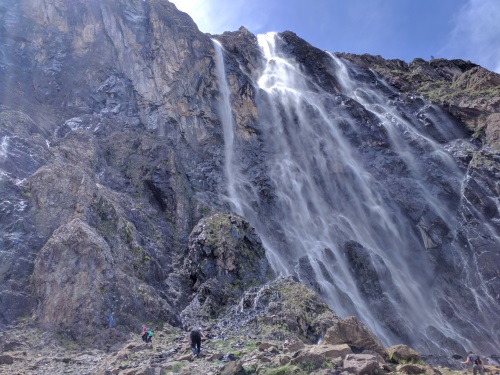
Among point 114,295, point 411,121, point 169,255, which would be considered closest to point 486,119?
point 411,121

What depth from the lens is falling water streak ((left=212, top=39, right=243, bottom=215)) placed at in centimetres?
3895

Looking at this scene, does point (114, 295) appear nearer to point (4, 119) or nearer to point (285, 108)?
point (4, 119)

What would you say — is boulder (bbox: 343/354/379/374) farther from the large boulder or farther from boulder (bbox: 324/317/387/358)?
the large boulder

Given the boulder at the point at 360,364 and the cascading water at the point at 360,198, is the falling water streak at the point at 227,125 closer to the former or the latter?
the cascading water at the point at 360,198

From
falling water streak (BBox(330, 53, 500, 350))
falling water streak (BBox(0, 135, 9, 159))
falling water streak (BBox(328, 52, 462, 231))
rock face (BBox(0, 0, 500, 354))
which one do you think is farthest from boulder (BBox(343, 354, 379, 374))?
falling water streak (BBox(328, 52, 462, 231))

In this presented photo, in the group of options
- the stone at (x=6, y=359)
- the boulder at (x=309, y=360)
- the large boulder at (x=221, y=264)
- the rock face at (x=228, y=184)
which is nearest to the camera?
the boulder at (x=309, y=360)

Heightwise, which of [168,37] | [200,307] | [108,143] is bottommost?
[200,307]

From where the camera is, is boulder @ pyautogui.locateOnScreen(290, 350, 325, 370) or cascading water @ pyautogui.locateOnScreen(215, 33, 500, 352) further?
cascading water @ pyautogui.locateOnScreen(215, 33, 500, 352)

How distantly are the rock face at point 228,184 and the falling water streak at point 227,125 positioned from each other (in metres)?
0.21

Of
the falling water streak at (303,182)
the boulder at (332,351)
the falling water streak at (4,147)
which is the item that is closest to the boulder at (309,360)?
the boulder at (332,351)

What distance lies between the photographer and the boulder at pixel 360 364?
12.9 metres

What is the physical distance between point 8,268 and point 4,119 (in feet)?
45.0

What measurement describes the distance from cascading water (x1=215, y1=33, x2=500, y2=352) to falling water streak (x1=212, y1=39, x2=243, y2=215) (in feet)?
0.38

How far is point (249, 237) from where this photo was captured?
3003cm
